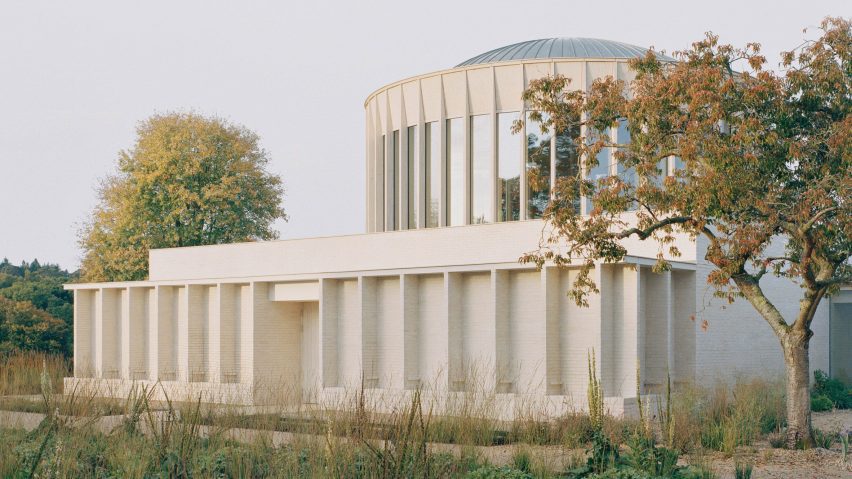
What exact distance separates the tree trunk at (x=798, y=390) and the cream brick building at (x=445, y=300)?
10.3 ft

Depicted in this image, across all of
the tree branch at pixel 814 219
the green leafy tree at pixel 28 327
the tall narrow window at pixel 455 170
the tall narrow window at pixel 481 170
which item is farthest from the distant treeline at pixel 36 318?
the tree branch at pixel 814 219

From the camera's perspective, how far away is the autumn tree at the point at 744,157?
13.7m

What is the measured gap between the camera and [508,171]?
27578 millimetres

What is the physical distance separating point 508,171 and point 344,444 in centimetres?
1768

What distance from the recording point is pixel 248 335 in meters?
27.0

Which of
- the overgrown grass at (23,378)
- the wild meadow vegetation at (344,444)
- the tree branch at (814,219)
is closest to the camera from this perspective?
the wild meadow vegetation at (344,444)

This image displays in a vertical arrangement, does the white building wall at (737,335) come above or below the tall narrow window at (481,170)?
below

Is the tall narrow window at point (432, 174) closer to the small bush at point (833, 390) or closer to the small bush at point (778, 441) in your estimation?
the small bush at point (833, 390)

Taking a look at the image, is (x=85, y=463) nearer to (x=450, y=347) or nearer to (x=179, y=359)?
(x=450, y=347)

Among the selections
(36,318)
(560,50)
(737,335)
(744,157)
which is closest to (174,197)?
(36,318)

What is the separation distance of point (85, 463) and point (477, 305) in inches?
478

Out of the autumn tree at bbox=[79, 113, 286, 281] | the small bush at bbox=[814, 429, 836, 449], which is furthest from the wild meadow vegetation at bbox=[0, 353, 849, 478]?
the autumn tree at bbox=[79, 113, 286, 281]

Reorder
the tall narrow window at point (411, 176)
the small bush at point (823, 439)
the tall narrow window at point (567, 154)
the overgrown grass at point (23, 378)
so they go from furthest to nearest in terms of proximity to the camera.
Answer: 1. the tall narrow window at point (411, 176)
2. the tall narrow window at point (567, 154)
3. the overgrown grass at point (23, 378)
4. the small bush at point (823, 439)

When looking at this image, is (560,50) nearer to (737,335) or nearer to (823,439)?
(737,335)
